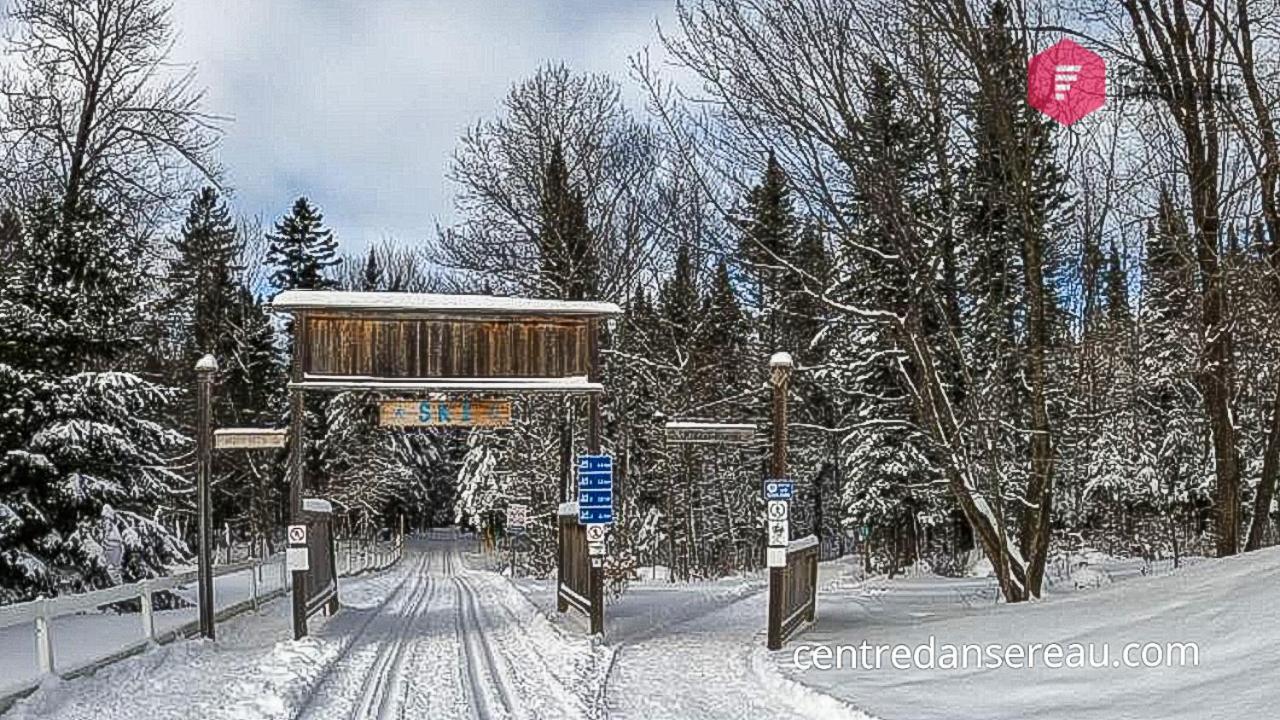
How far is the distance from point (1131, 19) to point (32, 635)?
15.0 meters

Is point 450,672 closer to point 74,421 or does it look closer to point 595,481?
point 595,481

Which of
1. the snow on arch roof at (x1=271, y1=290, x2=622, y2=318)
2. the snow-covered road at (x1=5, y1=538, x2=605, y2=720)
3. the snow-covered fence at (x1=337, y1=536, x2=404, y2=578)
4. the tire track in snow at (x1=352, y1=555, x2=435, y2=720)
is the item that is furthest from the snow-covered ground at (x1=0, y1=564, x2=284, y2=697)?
the snow-covered fence at (x1=337, y1=536, x2=404, y2=578)

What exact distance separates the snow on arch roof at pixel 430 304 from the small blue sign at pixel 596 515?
2.47 metres

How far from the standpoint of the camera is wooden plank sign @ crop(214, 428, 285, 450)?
640 inches

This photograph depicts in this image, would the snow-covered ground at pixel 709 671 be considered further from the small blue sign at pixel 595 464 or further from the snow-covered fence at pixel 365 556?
the snow-covered fence at pixel 365 556

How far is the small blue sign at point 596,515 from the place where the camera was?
1566cm

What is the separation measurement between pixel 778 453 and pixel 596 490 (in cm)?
273

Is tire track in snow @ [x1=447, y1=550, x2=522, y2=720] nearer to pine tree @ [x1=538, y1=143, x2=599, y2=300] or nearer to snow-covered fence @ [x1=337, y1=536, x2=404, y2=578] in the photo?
pine tree @ [x1=538, y1=143, x2=599, y2=300]

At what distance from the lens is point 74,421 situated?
1916cm

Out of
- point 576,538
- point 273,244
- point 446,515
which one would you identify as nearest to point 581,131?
point 576,538

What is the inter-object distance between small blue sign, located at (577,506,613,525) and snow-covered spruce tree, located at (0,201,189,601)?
790 centimetres

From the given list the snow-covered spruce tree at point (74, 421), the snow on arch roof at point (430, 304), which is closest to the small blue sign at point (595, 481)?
the snow on arch roof at point (430, 304)

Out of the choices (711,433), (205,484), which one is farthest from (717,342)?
(205,484)

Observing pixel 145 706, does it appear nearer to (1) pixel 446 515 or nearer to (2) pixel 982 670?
(2) pixel 982 670
